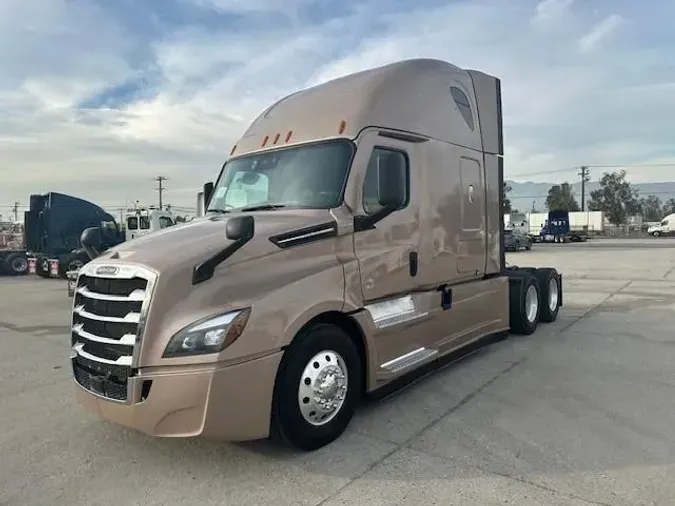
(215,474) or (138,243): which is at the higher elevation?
(138,243)

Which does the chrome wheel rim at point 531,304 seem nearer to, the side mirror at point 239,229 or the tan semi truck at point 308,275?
the tan semi truck at point 308,275

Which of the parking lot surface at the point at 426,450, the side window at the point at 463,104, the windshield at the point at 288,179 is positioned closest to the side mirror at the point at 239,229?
the windshield at the point at 288,179

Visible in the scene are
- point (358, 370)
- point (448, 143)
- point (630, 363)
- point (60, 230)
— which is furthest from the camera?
point (60, 230)

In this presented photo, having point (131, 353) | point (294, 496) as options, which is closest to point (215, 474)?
point (294, 496)

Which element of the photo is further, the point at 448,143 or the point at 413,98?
the point at 448,143

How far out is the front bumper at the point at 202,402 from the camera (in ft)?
11.8

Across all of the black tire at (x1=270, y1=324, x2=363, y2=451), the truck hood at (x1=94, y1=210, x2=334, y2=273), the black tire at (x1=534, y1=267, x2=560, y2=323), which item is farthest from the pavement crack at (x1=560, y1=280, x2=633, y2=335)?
the truck hood at (x1=94, y1=210, x2=334, y2=273)

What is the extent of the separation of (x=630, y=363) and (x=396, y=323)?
11.2 ft

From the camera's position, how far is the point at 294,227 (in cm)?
429

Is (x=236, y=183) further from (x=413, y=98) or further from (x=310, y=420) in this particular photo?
(x=310, y=420)

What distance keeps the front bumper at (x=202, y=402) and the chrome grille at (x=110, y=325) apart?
0.47ft

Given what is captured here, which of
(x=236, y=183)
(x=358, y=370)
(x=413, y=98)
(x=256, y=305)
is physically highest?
(x=413, y=98)

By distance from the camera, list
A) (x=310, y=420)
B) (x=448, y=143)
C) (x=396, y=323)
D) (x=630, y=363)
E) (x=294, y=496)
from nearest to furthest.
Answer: (x=294, y=496) → (x=310, y=420) → (x=396, y=323) → (x=448, y=143) → (x=630, y=363)

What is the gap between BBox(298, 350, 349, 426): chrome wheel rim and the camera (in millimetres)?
4121
